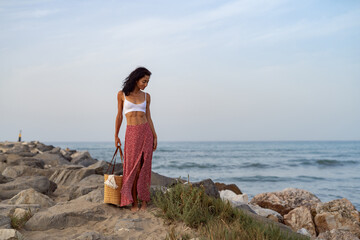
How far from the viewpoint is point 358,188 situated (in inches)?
655

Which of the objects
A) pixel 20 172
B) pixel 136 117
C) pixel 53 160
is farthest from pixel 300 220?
pixel 53 160

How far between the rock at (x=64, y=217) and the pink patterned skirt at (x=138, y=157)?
0.45 m

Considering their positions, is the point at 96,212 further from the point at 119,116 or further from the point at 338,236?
the point at 338,236

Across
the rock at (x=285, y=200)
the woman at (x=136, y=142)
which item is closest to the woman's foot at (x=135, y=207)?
the woman at (x=136, y=142)

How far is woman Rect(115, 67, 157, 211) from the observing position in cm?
572

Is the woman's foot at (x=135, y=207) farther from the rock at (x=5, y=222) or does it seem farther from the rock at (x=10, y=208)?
the rock at (x=5, y=222)

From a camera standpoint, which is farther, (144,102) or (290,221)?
(290,221)

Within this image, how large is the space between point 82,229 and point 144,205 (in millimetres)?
1012

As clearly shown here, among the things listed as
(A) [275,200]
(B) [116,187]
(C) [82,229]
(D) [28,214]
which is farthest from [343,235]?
(D) [28,214]

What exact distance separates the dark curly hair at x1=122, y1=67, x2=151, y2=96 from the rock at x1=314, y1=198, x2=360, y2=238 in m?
4.92

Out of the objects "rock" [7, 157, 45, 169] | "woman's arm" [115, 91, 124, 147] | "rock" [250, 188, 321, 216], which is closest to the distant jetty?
"rock" [250, 188, 321, 216]

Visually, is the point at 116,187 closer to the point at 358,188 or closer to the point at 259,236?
the point at 259,236

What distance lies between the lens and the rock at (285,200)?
917 centimetres

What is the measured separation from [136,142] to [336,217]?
187 inches
